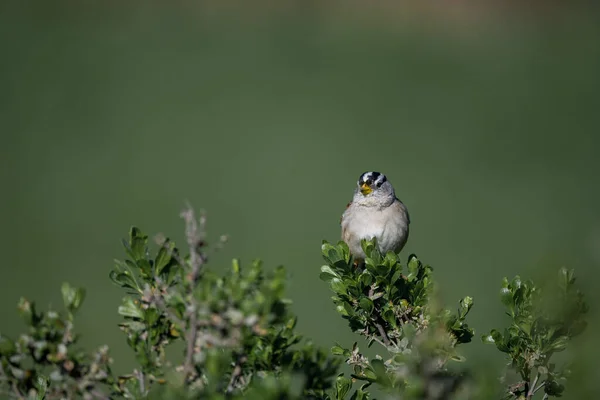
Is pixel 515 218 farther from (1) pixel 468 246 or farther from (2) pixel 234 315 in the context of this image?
(2) pixel 234 315

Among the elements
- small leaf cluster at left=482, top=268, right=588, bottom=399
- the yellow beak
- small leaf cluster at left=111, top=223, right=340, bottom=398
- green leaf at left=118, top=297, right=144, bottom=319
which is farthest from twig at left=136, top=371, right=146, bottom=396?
the yellow beak

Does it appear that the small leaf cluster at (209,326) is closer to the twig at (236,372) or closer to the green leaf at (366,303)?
the twig at (236,372)

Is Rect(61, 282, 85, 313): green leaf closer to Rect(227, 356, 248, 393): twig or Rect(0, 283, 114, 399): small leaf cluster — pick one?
Rect(0, 283, 114, 399): small leaf cluster

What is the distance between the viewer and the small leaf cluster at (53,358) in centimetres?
171

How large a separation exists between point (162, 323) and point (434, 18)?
13.0 meters

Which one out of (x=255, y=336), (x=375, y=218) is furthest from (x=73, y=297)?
(x=375, y=218)

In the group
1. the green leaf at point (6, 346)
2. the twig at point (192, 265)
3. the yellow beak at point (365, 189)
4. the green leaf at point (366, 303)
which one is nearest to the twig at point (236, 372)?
the twig at point (192, 265)

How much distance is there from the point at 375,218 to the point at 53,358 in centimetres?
246

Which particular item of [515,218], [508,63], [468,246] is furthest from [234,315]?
[508,63]

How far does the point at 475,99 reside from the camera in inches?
501

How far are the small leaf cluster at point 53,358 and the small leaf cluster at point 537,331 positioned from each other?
1.04 m

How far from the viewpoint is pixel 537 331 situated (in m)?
2.11

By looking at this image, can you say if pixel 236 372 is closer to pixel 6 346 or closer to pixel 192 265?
pixel 192 265

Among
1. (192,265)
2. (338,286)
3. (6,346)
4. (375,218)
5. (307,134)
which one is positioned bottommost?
(6,346)
